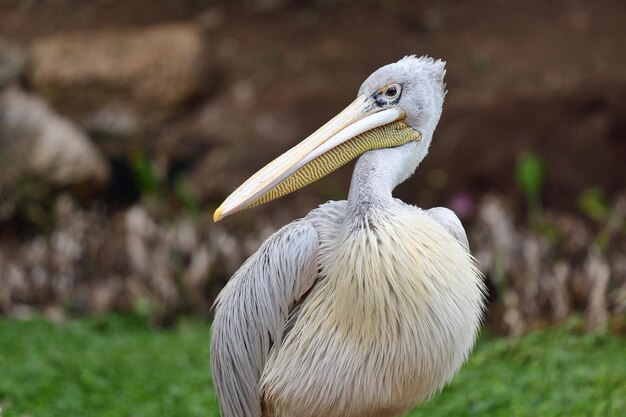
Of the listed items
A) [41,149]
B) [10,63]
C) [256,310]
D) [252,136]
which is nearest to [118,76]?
[10,63]

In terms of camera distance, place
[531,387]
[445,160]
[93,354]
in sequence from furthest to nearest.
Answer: [445,160] < [93,354] < [531,387]

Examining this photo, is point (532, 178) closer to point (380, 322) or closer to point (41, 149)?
point (380, 322)

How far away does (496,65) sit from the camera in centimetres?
849

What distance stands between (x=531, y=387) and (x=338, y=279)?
2076 millimetres

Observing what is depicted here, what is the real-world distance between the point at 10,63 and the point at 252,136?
2.24 meters

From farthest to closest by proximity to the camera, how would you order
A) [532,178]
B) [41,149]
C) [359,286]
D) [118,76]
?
[118,76], [41,149], [532,178], [359,286]

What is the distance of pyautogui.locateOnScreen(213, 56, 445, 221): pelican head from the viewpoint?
11.0 feet

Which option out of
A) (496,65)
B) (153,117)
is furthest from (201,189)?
(496,65)

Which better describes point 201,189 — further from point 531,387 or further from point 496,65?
point 531,387

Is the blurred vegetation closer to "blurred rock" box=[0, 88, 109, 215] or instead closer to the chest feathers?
the chest feathers

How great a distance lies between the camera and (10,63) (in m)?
8.36

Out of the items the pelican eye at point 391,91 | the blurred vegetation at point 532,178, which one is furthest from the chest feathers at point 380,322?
the blurred vegetation at point 532,178

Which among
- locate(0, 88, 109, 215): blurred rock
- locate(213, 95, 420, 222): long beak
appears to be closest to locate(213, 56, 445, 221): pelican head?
locate(213, 95, 420, 222): long beak

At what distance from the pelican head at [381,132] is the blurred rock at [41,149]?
4618 mm
